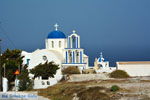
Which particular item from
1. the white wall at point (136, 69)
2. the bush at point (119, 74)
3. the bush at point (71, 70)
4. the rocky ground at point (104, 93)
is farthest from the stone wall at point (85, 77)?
the rocky ground at point (104, 93)

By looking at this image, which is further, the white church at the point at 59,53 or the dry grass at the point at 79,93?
the white church at the point at 59,53

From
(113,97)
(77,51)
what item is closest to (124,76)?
(77,51)

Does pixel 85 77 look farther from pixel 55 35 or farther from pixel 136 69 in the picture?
pixel 55 35

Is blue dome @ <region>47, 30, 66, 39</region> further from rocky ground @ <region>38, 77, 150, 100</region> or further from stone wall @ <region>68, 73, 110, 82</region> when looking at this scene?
rocky ground @ <region>38, 77, 150, 100</region>

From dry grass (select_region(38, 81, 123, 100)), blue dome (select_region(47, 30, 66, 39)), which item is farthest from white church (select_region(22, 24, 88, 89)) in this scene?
dry grass (select_region(38, 81, 123, 100))

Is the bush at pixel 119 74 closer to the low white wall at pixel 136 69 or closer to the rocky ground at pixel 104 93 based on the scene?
the low white wall at pixel 136 69

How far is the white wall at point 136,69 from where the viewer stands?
44031 mm

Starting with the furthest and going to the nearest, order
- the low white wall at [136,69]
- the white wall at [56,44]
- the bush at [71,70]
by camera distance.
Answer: the white wall at [56,44]
the bush at [71,70]
the low white wall at [136,69]

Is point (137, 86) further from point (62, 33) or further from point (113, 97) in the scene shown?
point (62, 33)

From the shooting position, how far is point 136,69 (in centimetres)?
4431

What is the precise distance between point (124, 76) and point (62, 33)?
12.1 metres

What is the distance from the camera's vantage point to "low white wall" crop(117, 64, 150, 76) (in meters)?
44.0

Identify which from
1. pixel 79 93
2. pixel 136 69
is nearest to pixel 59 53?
pixel 136 69

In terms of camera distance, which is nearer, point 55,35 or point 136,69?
point 136,69
